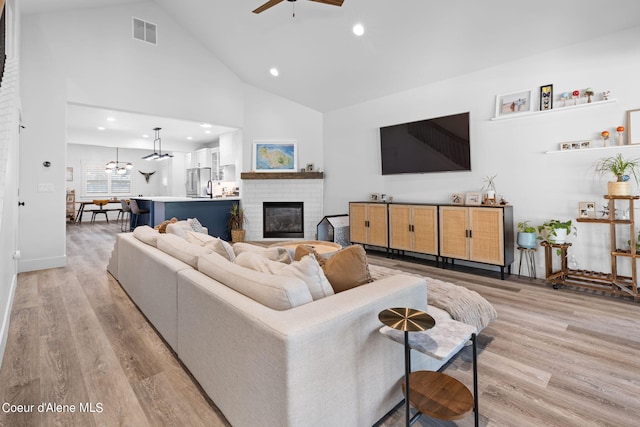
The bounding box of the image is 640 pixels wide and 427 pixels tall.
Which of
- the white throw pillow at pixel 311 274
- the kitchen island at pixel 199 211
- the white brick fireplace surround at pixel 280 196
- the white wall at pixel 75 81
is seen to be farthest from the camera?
the white brick fireplace surround at pixel 280 196

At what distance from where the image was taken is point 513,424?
149 cm

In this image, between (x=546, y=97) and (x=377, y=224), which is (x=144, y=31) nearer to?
(x=377, y=224)

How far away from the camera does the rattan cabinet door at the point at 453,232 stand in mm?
4180

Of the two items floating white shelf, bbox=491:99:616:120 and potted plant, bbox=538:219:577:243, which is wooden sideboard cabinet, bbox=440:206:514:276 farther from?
floating white shelf, bbox=491:99:616:120

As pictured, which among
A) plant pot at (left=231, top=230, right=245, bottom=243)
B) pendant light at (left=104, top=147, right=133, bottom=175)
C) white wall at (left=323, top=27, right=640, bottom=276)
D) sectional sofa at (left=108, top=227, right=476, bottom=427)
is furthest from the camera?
pendant light at (left=104, top=147, right=133, bottom=175)

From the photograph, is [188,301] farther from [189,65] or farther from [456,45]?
[189,65]

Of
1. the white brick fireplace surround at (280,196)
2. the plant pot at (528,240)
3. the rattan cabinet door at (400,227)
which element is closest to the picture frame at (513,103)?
the plant pot at (528,240)

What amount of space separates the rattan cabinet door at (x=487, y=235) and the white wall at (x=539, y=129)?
454mm

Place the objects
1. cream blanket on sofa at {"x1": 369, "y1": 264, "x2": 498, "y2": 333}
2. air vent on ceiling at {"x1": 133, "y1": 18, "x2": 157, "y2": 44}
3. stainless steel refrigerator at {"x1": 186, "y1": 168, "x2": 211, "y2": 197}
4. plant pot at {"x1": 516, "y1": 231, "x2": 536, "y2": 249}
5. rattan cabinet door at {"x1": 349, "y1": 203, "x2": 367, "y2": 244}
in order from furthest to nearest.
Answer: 1. stainless steel refrigerator at {"x1": 186, "y1": 168, "x2": 211, "y2": 197}
2. rattan cabinet door at {"x1": 349, "y1": 203, "x2": 367, "y2": 244}
3. air vent on ceiling at {"x1": 133, "y1": 18, "x2": 157, "y2": 44}
4. plant pot at {"x1": 516, "y1": 231, "x2": 536, "y2": 249}
5. cream blanket on sofa at {"x1": 369, "y1": 264, "x2": 498, "y2": 333}

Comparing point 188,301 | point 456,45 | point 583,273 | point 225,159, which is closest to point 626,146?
point 583,273

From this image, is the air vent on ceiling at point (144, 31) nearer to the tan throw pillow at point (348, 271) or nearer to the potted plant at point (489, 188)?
the tan throw pillow at point (348, 271)

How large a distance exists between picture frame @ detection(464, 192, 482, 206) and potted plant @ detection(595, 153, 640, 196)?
130 cm

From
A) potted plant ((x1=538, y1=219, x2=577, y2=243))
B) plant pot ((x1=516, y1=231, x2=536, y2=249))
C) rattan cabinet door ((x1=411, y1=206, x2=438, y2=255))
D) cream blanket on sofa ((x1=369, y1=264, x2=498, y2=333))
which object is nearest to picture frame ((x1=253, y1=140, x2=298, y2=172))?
rattan cabinet door ((x1=411, y1=206, x2=438, y2=255))

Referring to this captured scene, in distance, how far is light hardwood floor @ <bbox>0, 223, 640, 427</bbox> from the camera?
1551 millimetres
